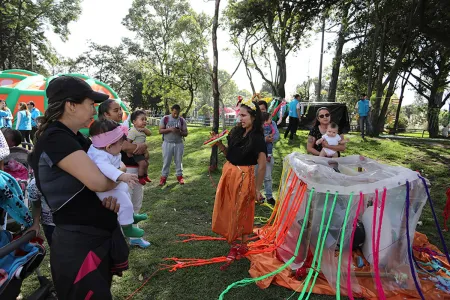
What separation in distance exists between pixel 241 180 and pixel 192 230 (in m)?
1.56

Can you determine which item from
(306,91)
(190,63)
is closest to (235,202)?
(190,63)

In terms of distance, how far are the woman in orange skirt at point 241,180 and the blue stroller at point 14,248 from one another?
193 cm

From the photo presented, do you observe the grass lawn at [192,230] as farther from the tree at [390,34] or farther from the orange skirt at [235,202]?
the tree at [390,34]

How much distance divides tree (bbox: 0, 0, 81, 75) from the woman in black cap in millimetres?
24780

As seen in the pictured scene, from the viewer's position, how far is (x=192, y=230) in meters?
4.38

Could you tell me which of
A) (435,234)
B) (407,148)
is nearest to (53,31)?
(407,148)

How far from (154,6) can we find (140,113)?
76.0 ft

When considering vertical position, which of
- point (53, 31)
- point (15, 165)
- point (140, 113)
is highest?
point (53, 31)

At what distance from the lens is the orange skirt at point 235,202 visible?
3.31 metres

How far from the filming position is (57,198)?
4.82 ft

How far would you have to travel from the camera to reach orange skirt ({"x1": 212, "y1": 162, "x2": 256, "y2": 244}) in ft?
10.8

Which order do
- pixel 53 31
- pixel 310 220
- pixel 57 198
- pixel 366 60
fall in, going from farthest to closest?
pixel 53 31 < pixel 366 60 < pixel 310 220 < pixel 57 198

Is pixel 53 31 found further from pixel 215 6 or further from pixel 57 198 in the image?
pixel 57 198

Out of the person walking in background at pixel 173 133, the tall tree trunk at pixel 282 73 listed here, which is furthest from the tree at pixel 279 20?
the person walking in background at pixel 173 133
